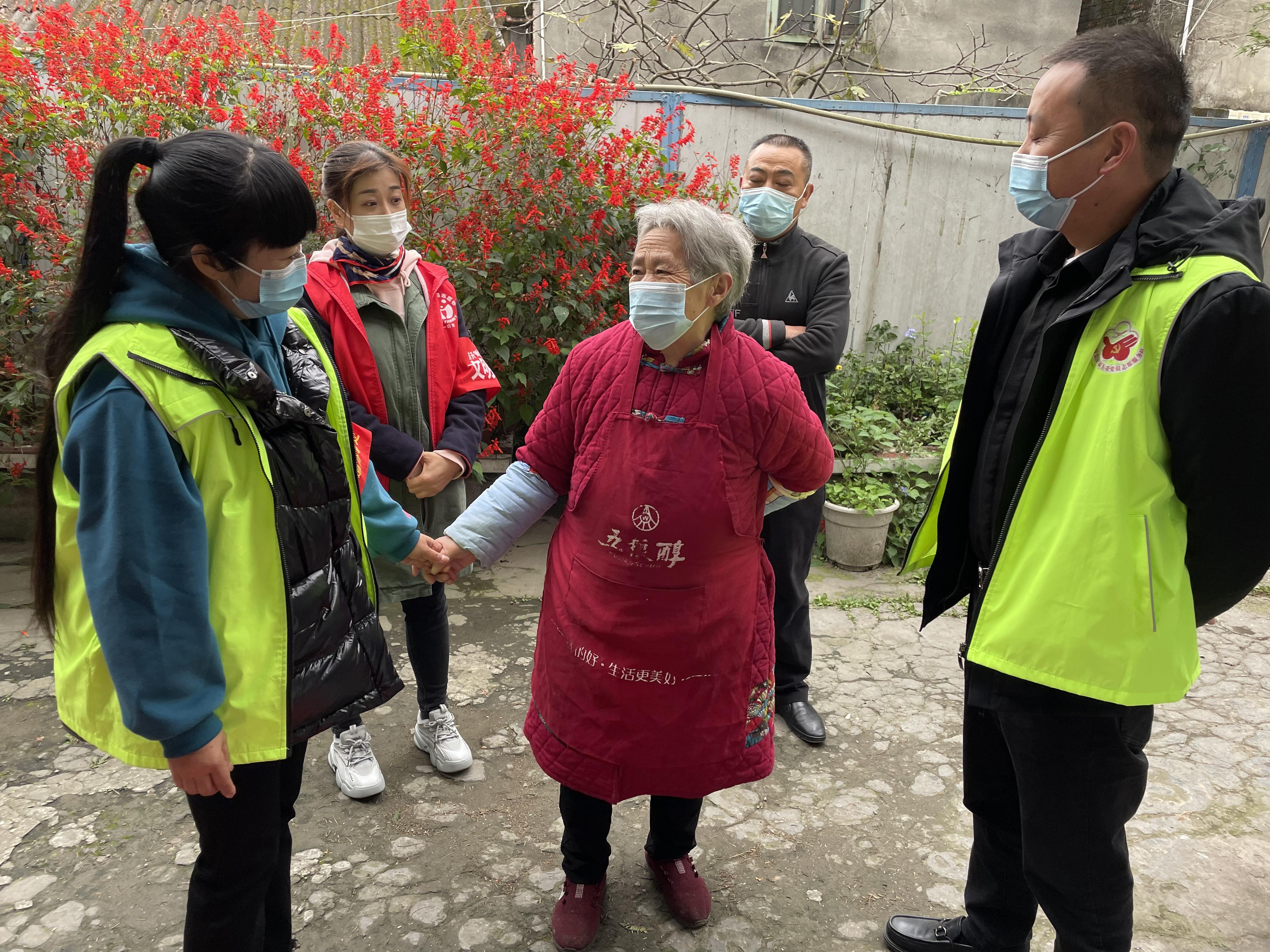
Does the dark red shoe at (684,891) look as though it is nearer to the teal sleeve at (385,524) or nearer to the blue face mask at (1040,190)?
the teal sleeve at (385,524)

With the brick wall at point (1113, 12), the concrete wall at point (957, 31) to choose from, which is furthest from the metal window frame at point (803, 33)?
the brick wall at point (1113, 12)

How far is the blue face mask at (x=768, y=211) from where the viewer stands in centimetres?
308

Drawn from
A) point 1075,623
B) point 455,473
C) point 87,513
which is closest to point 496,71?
point 455,473

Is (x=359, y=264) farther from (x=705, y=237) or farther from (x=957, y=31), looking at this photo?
(x=957, y=31)

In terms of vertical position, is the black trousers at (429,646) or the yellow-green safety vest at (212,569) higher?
the yellow-green safety vest at (212,569)

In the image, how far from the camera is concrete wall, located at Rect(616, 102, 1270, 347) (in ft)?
19.0

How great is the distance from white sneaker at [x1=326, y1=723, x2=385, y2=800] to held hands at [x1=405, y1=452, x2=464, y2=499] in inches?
33.1

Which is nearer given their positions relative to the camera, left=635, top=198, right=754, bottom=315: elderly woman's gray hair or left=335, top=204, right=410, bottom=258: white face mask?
left=635, top=198, right=754, bottom=315: elderly woman's gray hair

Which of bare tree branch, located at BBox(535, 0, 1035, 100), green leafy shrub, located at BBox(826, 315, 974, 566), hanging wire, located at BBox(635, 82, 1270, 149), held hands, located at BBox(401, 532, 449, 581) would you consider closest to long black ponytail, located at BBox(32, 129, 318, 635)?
held hands, located at BBox(401, 532, 449, 581)

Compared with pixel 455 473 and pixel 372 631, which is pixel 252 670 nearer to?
pixel 372 631

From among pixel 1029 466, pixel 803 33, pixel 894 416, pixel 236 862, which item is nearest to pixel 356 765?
pixel 236 862

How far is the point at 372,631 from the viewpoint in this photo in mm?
1915

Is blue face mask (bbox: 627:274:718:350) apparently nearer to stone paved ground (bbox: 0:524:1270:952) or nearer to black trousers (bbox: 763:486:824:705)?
black trousers (bbox: 763:486:824:705)

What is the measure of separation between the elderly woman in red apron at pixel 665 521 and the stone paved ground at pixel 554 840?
23.5 inches
